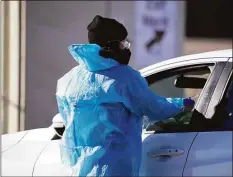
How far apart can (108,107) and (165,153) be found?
42 cm

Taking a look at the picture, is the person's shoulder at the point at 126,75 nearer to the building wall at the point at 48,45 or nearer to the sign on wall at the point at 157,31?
the building wall at the point at 48,45

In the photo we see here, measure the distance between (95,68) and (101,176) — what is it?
1.94 ft

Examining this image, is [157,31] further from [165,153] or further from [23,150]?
[165,153]

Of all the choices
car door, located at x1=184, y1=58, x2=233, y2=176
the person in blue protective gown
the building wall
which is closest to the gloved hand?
the person in blue protective gown

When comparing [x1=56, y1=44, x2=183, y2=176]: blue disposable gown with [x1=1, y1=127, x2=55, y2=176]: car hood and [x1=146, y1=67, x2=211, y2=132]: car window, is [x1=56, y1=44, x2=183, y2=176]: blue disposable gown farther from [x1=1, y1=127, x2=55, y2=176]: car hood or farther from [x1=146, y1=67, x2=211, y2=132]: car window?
[x1=1, y1=127, x2=55, y2=176]: car hood

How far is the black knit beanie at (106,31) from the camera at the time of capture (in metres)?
3.24

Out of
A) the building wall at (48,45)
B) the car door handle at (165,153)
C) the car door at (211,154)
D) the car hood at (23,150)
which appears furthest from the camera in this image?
the building wall at (48,45)

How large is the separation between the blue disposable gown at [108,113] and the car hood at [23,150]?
2.03ft

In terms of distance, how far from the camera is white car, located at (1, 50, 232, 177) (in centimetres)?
314

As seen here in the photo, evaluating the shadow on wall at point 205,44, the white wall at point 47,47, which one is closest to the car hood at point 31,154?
the white wall at point 47,47

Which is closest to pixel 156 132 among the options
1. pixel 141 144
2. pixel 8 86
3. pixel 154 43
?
pixel 141 144

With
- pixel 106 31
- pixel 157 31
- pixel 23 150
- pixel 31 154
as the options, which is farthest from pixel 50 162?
pixel 157 31

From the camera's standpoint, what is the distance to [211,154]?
123 inches

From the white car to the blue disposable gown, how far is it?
0.49ft
